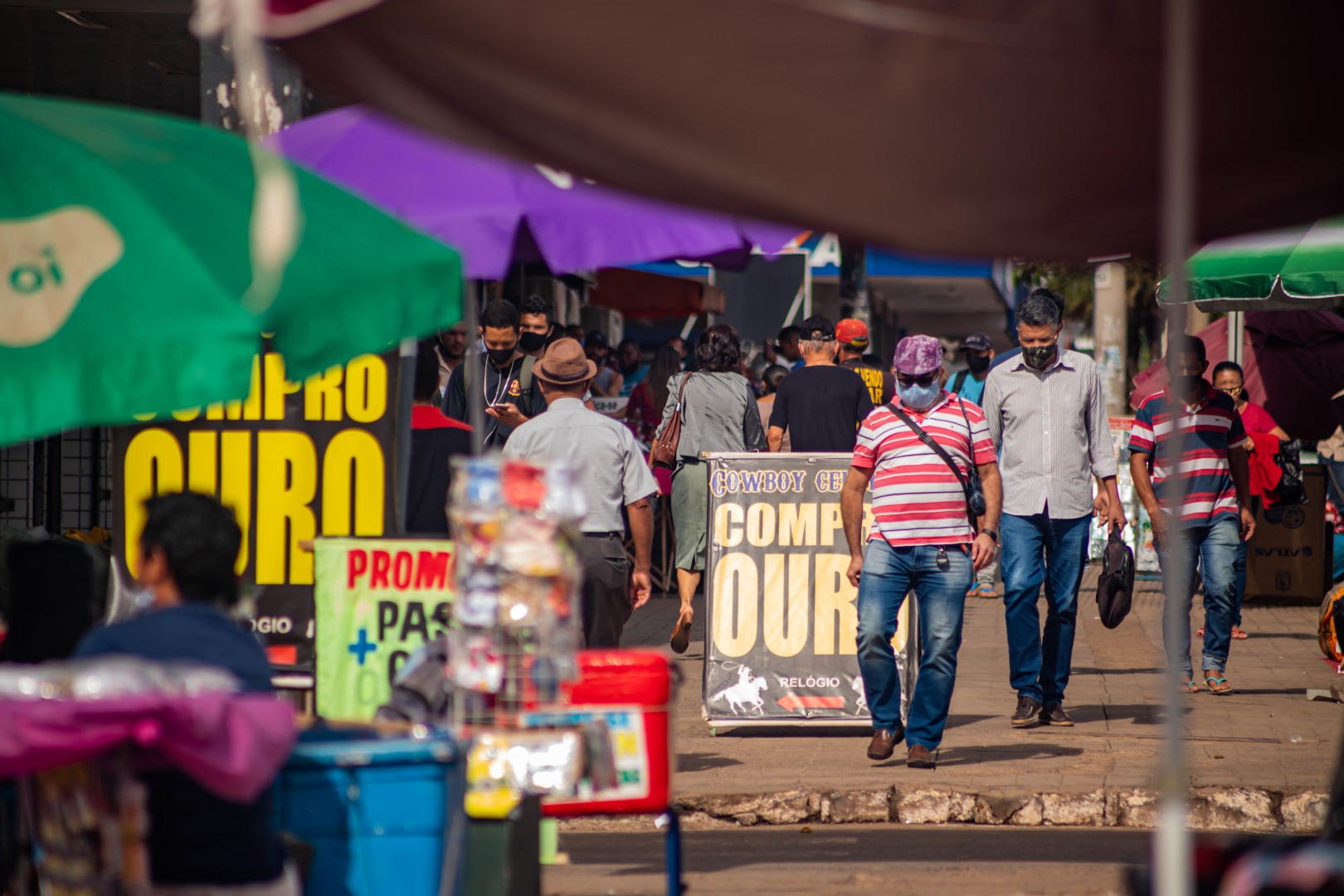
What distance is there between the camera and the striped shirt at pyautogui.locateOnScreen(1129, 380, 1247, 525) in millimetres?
9680

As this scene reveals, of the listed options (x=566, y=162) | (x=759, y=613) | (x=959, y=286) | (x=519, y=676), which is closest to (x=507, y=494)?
(x=519, y=676)

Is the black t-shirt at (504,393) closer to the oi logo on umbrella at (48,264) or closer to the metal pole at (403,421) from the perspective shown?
the metal pole at (403,421)

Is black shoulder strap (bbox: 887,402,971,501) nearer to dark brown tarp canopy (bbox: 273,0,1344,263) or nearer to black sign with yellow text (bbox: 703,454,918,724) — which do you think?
black sign with yellow text (bbox: 703,454,918,724)

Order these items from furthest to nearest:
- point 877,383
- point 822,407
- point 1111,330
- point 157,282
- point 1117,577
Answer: point 1111,330
point 877,383
point 822,407
point 1117,577
point 157,282

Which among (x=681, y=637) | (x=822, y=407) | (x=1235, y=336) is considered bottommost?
(x=681, y=637)

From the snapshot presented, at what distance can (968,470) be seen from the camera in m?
8.17

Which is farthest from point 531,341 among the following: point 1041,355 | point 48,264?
point 48,264

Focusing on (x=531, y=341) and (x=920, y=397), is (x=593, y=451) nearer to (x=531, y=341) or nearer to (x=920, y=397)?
(x=920, y=397)

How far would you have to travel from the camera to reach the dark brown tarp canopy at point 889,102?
3.61 metres

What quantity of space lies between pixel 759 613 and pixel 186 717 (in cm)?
560

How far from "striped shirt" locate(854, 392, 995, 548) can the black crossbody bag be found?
0.7 inches

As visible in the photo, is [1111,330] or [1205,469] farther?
[1111,330]

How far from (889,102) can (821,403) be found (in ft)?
22.6

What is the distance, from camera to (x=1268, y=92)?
376 centimetres
